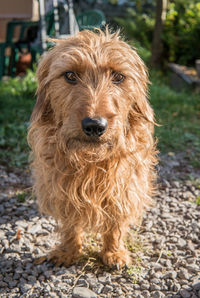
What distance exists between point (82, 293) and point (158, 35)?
296 inches

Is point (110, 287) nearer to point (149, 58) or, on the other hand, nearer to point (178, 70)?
point (178, 70)

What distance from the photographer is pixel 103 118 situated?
2.09 metres

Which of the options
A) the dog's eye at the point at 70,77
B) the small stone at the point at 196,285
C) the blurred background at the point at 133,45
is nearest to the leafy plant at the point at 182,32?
the blurred background at the point at 133,45

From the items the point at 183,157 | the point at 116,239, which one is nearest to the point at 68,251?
the point at 116,239

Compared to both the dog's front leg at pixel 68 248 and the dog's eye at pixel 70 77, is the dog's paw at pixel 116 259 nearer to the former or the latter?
the dog's front leg at pixel 68 248

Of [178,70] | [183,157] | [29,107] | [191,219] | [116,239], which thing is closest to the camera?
[116,239]

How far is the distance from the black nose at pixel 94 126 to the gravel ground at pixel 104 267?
3.87 feet

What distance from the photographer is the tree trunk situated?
833 centimetres

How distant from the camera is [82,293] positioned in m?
2.52

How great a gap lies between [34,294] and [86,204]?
2.36 feet

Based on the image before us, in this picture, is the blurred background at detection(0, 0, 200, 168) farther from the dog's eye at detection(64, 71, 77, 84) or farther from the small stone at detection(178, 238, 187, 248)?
the small stone at detection(178, 238, 187, 248)

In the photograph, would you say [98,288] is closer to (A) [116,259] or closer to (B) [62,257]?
(A) [116,259]

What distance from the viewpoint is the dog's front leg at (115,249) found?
9.25 ft

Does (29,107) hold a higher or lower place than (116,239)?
higher
